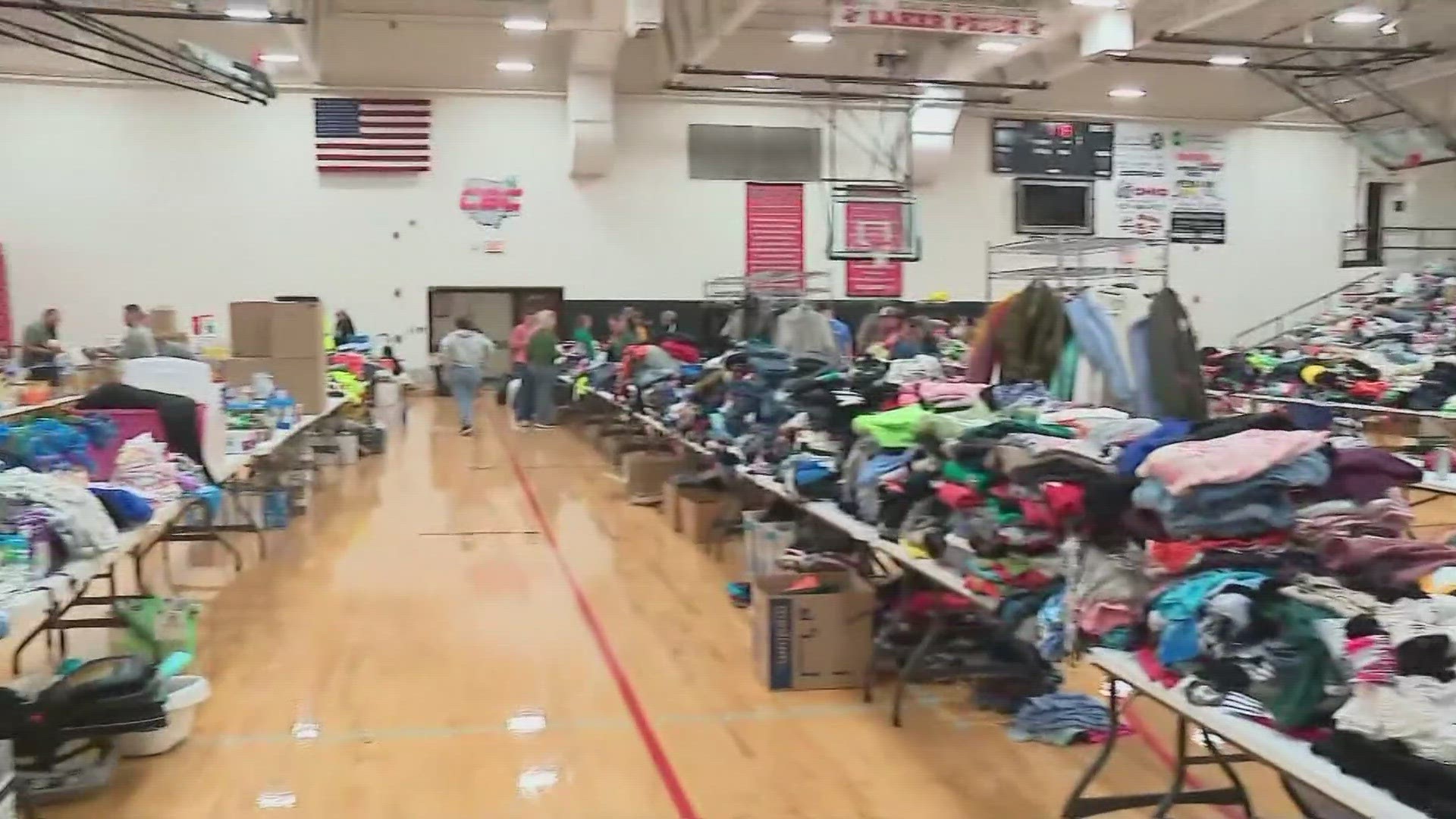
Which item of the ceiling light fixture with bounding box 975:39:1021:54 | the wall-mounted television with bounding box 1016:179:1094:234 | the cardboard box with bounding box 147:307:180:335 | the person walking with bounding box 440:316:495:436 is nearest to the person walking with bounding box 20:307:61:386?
the cardboard box with bounding box 147:307:180:335

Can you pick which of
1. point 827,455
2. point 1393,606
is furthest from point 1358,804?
point 827,455

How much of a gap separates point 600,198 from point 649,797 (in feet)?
50.2

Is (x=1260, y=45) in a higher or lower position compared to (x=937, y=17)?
lower

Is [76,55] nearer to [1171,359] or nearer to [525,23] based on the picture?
[525,23]

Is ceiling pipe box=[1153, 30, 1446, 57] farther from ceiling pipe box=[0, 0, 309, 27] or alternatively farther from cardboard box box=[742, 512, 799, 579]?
cardboard box box=[742, 512, 799, 579]

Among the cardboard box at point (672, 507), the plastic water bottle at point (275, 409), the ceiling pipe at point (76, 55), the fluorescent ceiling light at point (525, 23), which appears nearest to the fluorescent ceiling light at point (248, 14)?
the ceiling pipe at point (76, 55)

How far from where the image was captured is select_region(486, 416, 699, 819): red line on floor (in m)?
3.27

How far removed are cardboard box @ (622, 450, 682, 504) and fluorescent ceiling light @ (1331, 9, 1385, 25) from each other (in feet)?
36.6

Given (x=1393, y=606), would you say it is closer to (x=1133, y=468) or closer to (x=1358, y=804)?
(x=1358, y=804)

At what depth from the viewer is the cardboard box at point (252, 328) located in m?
8.07

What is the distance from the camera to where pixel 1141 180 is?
19.6 metres

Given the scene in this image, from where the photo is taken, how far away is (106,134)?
16.5 meters

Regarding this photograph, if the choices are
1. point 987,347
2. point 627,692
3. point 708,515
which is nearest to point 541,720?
point 627,692

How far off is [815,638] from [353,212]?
48.4ft
